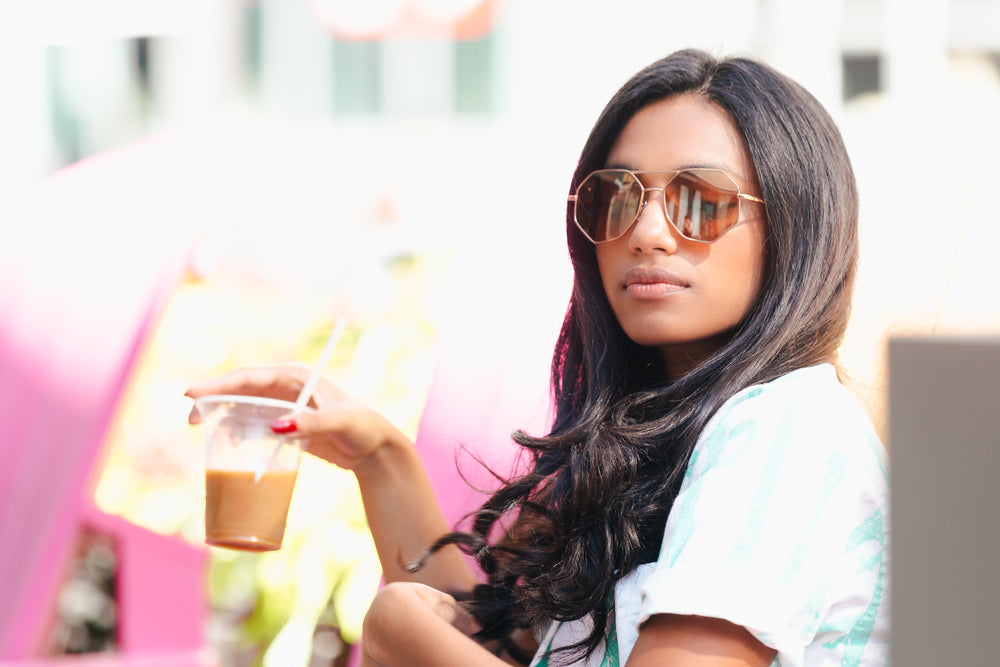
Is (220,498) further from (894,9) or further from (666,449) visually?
(894,9)

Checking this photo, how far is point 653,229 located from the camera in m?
1.57

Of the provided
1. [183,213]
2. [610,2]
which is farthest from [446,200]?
[183,213]

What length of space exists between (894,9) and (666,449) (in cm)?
852

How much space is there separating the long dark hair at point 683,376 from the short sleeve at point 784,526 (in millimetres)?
137

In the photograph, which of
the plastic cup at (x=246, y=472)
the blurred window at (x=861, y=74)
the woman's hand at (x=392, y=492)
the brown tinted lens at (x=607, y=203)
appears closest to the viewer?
the brown tinted lens at (x=607, y=203)

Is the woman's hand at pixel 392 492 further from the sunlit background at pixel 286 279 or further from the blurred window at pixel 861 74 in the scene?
the blurred window at pixel 861 74

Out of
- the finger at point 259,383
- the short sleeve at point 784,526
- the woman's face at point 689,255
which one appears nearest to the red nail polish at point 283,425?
the finger at point 259,383

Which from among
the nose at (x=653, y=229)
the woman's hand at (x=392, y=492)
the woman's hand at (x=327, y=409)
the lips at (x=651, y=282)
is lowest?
the woman's hand at (x=392, y=492)

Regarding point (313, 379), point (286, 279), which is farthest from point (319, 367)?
point (286, 279)

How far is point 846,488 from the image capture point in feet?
4.12

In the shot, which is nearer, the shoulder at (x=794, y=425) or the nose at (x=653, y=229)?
the shoulder at (x=794, y=425)

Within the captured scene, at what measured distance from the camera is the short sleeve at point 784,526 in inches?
46.4

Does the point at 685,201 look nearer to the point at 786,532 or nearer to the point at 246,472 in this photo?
the point at 786,532

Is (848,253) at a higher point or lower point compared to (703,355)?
higher
